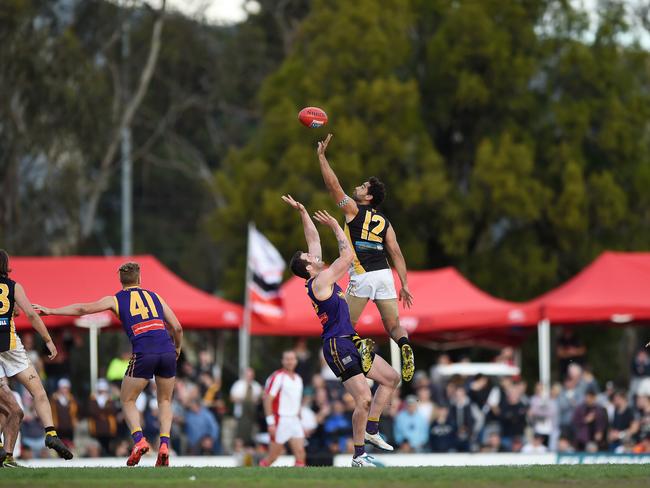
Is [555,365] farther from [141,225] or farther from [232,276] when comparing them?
[141,225]

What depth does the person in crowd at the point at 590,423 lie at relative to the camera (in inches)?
1003

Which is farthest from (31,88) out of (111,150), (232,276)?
(232,276)

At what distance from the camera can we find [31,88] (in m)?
38.8

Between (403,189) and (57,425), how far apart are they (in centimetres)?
1437

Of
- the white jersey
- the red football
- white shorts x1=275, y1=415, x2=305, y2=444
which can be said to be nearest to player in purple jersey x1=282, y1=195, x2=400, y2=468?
the red football

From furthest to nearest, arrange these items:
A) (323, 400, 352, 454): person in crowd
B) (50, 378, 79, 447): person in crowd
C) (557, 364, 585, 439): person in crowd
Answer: (557, 364, 585, 439): person in crowd, (323, 400, 352, 454): person in crowd, (50, 378, 79, 447): person in crowd

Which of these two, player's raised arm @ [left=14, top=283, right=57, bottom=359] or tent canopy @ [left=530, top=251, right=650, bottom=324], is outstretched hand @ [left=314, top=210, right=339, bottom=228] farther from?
tent canopy @ [left=530, top=251, right=650, bottom=324]

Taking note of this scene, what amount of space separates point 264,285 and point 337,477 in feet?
47.8

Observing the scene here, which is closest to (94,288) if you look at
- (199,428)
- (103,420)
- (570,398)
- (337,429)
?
(103,420)

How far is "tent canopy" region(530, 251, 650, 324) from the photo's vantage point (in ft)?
88.1

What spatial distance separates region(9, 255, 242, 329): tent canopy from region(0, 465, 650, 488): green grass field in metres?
13.0

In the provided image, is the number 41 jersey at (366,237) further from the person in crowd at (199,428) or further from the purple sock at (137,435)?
the person in crowd at (199,428)

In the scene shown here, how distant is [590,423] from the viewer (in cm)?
2567

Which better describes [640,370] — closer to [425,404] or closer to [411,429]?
[425,404]
